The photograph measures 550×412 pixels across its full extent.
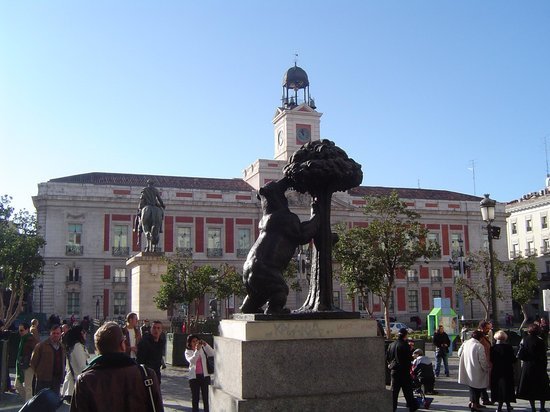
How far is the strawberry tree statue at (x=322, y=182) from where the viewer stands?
243 inches

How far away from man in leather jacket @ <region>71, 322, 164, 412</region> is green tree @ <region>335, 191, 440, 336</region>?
67.5ft

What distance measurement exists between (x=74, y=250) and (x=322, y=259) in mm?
42823

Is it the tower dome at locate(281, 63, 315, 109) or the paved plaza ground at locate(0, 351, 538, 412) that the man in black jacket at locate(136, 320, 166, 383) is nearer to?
the paved plaza ground at locate(0, 351, 538, 412)

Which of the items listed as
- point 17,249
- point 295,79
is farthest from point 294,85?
point 17,249

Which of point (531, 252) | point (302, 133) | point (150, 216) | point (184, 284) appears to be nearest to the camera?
point (150, 216)

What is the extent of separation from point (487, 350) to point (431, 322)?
1646cm

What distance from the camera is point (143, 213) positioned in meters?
19.3

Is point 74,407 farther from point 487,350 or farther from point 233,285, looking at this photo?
point 233,285

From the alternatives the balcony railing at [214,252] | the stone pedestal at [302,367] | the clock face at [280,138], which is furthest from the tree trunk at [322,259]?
the clock face at [280,138]

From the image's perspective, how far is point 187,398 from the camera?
11.0m

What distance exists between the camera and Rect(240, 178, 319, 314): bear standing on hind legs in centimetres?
609

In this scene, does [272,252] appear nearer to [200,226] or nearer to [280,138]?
[200,226]

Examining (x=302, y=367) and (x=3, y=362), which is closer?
(x=302, y=367)

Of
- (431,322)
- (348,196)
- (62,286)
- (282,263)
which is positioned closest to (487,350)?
(282,263)
